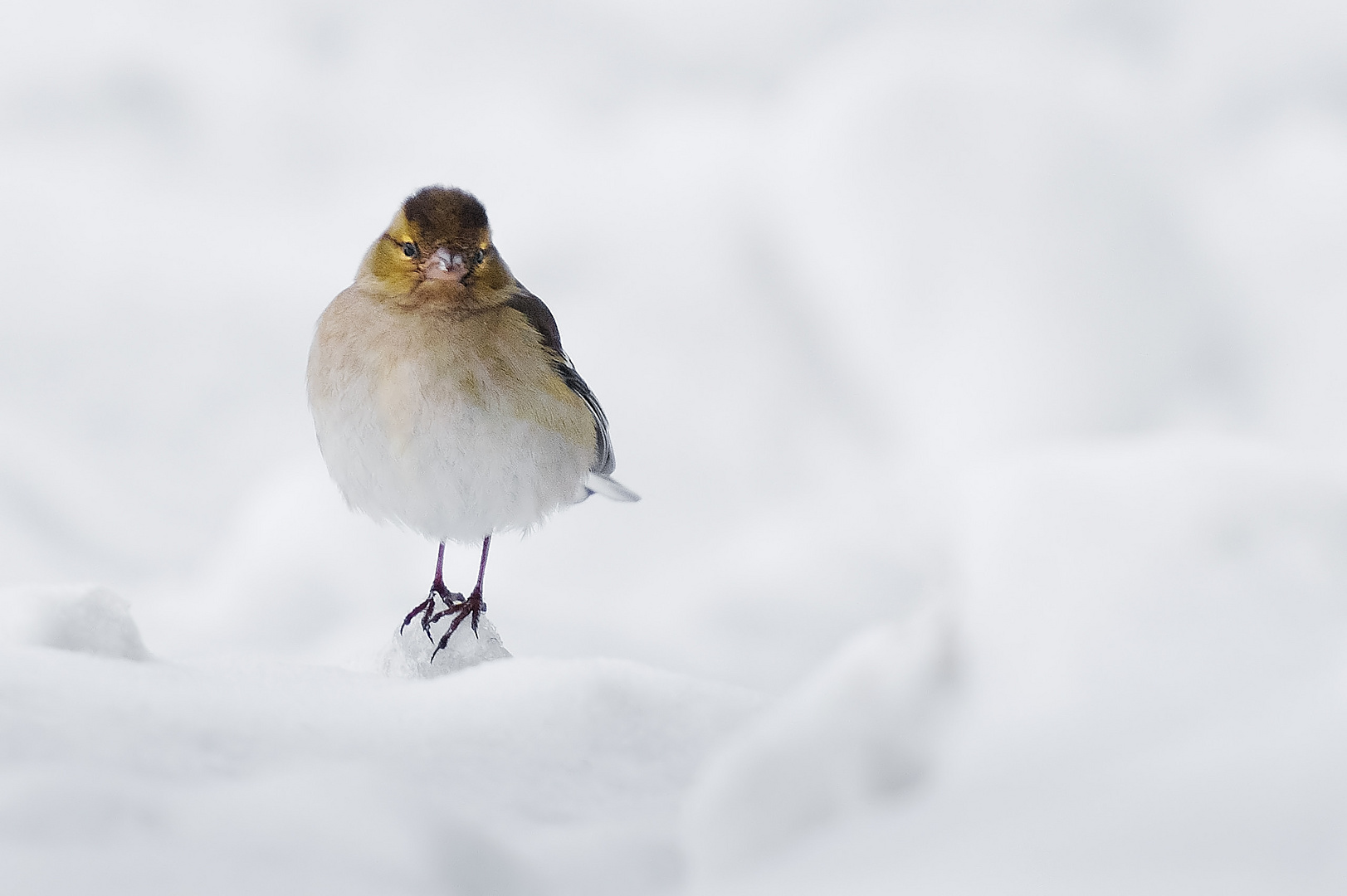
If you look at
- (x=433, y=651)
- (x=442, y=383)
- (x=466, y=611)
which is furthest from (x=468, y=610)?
(x=442, y=383)

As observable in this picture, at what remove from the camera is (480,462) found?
2605 millimetres

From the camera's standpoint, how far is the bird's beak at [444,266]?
2.56 m

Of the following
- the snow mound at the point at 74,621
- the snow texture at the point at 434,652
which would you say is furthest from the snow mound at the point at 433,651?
the snow mound at the point at 74,621

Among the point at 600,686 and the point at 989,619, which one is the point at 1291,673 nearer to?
the point at 989,619

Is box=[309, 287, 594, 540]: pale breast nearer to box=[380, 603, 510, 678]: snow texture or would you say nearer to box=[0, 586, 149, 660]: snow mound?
box=[380, 603, 510, 678]: snow texture

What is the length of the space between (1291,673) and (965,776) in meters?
0.41

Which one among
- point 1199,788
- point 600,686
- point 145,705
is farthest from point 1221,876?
point 145,705

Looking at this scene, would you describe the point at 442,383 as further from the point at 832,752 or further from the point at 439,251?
the point at 832,752

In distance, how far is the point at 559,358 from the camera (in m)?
2.83

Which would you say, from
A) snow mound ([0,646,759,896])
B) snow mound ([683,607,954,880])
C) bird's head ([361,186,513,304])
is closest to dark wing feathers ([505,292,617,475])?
Result: bird's head ([361,186,513,304])

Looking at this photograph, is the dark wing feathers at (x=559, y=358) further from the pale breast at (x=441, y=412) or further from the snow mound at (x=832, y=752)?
the snow mound at (x=832, y=752)

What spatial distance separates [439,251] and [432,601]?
0.83 metres

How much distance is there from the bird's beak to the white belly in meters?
0.22

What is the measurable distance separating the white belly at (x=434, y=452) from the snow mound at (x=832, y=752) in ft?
4.15
